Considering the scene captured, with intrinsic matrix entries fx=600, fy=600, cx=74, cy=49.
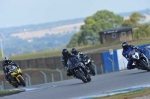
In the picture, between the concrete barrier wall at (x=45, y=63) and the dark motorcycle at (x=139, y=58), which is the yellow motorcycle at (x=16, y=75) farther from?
the concrete barrier wall at (x=45, y=63)

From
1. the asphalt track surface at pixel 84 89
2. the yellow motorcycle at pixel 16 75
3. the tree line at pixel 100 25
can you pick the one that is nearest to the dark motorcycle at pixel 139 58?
the asphalt track surface at pixel 84 89

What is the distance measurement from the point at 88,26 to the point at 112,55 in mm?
91722

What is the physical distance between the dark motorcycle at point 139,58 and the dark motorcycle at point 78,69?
2.23 metres

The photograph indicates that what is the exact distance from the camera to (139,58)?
85.3ft

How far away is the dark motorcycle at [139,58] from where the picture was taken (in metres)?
26.0

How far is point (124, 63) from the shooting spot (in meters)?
49.6

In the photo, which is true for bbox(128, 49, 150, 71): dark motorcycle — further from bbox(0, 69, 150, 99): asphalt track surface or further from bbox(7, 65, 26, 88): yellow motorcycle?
bbox(7, 65, 26, 88): yellow motorcycle

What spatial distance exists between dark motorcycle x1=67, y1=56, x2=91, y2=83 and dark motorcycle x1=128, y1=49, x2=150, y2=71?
7.30 ft

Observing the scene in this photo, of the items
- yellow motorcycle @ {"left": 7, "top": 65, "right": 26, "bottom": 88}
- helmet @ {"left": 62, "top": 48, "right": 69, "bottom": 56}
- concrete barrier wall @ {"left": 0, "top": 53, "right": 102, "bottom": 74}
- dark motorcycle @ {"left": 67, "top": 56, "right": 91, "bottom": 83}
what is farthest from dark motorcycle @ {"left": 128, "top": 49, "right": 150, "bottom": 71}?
concrete barrier wall @ {"left": 0, "top": 53, "right": 102, "bottom": 74}

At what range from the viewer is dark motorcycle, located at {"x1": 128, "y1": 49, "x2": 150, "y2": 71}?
2596 centimetres

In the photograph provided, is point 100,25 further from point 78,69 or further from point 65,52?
point 78,69

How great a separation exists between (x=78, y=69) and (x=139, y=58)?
9.04ft

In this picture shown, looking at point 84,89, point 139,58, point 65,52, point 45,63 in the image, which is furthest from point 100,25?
point 84,89

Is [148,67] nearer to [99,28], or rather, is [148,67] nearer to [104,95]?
[104,95]
